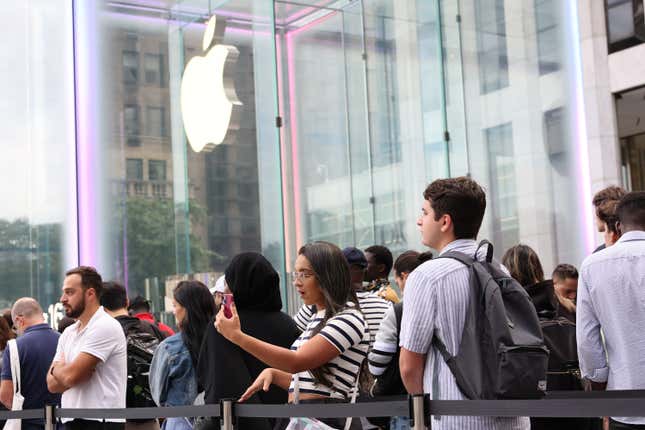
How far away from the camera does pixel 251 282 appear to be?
4.79 meters

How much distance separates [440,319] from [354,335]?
815 millimetres

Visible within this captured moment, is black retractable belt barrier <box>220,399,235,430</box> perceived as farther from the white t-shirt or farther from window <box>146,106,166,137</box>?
window <box>146,106,166,137</box>

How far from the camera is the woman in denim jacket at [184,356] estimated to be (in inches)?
232

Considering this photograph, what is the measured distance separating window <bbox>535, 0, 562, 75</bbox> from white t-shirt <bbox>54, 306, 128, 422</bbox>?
9.32 meters

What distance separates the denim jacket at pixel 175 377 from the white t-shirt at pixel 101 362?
0.55 metres

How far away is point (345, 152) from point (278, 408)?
831 centimetres

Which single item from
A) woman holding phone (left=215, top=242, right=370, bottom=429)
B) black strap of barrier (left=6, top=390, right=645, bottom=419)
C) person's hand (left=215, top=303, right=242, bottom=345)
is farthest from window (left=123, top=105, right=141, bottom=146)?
person's hand (left=215, top=303, right=242, bottom=345)

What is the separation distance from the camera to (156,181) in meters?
12.2

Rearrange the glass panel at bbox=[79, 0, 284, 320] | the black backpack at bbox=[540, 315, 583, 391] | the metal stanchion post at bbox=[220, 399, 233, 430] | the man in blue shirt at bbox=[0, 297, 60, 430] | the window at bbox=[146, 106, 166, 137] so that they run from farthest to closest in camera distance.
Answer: the window at bbox=[146, 106, 166, 137] < the glass panel at bbox=[79, 0, 284, 320] < the man in blue shirt at bbox=[0, 297, 60, 430] < the black backpack at bbox=[540, 315, 583, 391] < the metal stanchion post at bbox=[220, 399, 233, 430]

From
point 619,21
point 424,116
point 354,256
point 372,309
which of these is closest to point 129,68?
point 424,116

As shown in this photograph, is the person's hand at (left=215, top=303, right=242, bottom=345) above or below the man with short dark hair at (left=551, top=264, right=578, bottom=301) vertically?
below

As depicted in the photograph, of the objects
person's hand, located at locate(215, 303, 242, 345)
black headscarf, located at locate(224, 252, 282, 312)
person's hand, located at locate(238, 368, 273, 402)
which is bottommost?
person's hand, located at locate(238, 368, 273, 402)

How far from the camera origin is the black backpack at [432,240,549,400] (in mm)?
3615

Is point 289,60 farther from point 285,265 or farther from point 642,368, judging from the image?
point 642,368
